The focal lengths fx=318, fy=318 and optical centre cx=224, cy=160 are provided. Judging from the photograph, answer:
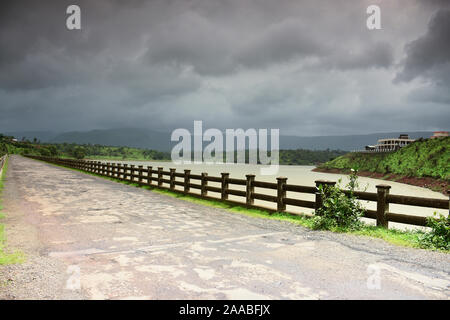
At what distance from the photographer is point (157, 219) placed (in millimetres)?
9617

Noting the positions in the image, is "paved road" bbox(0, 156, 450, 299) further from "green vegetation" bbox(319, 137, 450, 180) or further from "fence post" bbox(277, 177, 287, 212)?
"green vegetation" bbox(319, 137, 450, 180)

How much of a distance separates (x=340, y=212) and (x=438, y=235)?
7.49 feet

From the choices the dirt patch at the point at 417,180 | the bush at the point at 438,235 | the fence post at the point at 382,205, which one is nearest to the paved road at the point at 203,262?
the bush at the point at 438,235

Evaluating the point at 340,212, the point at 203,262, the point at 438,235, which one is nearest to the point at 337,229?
the point at 340,212

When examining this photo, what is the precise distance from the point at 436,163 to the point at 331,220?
52064mm

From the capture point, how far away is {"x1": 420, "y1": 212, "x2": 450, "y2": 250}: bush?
6.69 m

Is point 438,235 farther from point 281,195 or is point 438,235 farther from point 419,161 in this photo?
point 419,161

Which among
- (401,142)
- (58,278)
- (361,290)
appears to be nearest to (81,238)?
(58,278)

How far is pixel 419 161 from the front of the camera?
56938mm

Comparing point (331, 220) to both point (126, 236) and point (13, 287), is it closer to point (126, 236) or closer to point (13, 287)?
point (126, 236)

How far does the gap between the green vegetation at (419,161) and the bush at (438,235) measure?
140 ft

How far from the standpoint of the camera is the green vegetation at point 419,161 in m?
48.7

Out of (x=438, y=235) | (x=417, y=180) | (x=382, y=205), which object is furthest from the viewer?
(x=417, y=180)

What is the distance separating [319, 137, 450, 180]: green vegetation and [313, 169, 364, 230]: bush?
136ft
